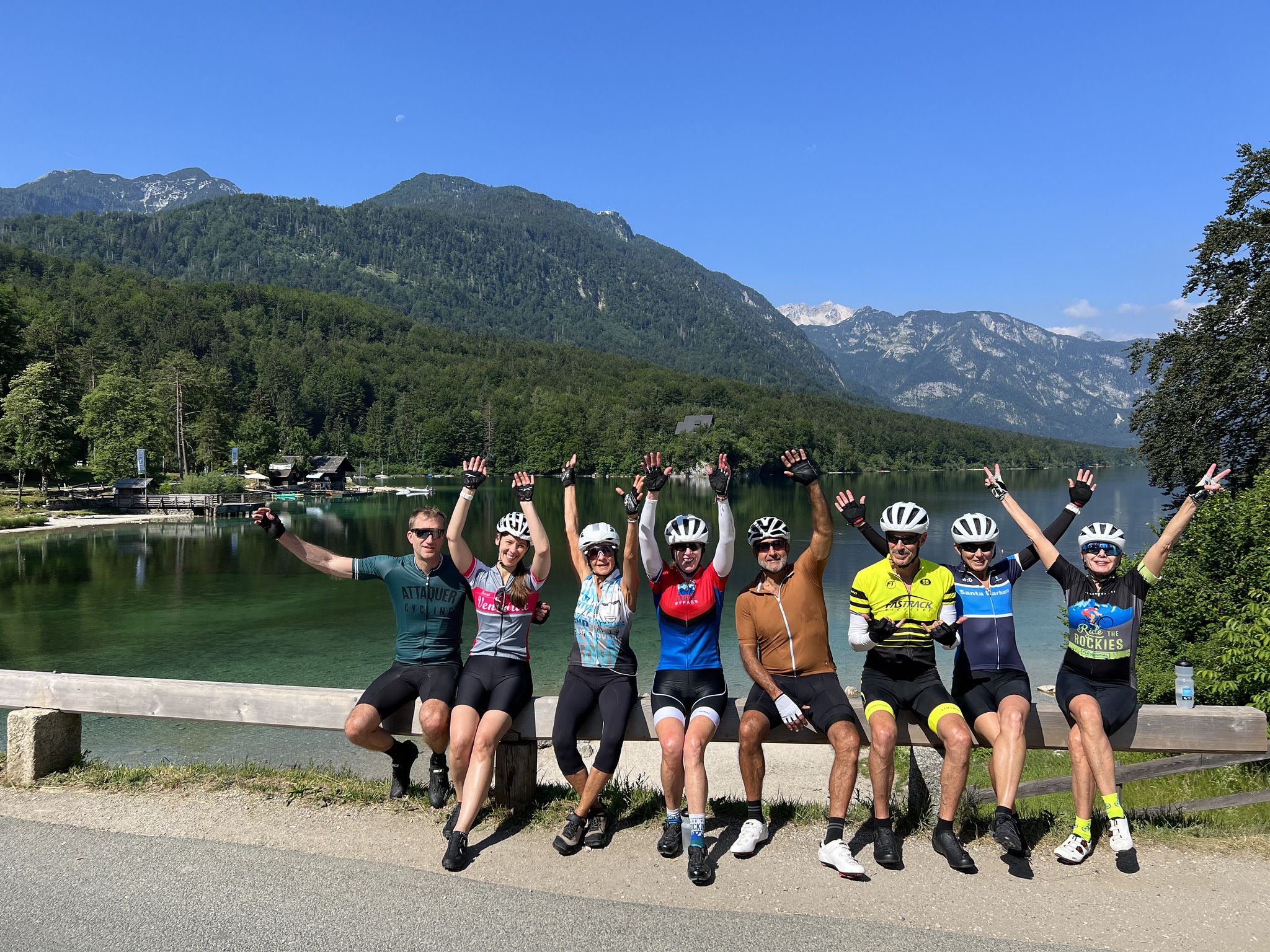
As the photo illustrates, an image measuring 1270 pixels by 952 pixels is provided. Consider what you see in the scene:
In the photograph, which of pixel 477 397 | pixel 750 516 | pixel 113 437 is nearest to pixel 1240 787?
pixel 750 516

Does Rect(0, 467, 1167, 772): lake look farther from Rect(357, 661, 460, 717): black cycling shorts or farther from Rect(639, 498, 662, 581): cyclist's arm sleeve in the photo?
Rect(639, 498, 662, 581): cyclist's arm sleeve

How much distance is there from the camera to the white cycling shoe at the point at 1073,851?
4.82 m

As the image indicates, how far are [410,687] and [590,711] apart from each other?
1.41 meters

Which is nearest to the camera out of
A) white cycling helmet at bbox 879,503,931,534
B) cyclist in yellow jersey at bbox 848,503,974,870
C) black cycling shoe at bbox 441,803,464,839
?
cyclist in yellow jersey at bbox 848,503,974,870

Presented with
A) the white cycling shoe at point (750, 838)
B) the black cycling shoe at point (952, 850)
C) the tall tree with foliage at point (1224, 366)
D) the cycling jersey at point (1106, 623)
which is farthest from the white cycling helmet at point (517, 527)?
the tall tree with foliage at point (1224, 366)

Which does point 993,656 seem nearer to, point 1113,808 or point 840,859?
point 1113,808

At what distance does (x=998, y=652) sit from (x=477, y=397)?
610 feet

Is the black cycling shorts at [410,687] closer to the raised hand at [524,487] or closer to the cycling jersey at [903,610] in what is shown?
the raised hand at [524,487]

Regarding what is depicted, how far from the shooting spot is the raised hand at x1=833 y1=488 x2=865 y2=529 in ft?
19.7

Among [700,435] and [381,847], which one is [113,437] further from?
[700,435]

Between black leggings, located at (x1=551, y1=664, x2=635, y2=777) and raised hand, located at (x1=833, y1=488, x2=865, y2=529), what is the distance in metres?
2.01

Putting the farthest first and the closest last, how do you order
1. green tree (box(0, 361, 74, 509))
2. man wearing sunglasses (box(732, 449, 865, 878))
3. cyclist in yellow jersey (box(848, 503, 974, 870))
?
1. green tree (box(0, 361, 74, 509))
2. man wearing sunglasses (box(732, 449, 865, 878))
3. cyclist in yellow jersey (box(848, 503, 974, 870))

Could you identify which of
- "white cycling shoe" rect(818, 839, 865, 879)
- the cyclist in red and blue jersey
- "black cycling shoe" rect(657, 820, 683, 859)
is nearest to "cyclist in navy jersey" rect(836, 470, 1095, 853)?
"white cycling shoe" rect(818, 839, 865, 879)

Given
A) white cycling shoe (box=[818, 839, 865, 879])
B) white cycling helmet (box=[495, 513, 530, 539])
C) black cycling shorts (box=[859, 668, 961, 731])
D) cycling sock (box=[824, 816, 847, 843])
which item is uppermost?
white cycling helmet (box=[495, 513, 530, 539])
